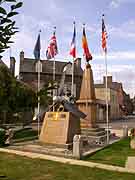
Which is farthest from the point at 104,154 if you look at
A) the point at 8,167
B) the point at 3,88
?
the point at 3,88

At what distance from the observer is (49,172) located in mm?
9086

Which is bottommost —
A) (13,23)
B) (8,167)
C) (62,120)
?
(8,167)

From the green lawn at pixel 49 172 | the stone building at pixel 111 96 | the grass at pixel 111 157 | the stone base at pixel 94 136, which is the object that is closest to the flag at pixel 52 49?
the stone base at pixel 94 136

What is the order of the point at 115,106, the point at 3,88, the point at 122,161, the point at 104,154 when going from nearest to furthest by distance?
the point at 3,88, the point at 122,161, the point at 104,154, the point at 115,106

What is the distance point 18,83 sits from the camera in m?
3.44

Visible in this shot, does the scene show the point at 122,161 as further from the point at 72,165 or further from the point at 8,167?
the point at 8,167

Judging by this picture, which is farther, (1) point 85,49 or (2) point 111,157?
→ (1) point 85,49

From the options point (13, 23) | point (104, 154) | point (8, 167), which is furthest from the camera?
point (104, 154)

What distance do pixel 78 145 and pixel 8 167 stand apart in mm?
3320

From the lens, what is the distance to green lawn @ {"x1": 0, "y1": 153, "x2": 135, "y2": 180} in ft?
27.5

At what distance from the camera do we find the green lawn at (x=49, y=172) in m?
8.38

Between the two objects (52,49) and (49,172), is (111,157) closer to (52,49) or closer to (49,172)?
(49,172)

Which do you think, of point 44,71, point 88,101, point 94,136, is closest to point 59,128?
point 94,136

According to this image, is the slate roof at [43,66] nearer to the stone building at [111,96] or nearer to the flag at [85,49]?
the stone building at [111,96]
